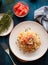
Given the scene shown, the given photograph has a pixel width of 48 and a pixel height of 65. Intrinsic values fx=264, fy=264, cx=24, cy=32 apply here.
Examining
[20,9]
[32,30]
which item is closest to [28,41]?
[32,30]

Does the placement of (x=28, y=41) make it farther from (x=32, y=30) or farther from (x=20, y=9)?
(x=20, y=9)

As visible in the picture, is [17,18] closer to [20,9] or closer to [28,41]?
[20,9]

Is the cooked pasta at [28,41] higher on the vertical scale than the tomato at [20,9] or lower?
lower

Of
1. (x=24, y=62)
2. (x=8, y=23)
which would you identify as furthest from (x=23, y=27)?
(x=24, y=62)
